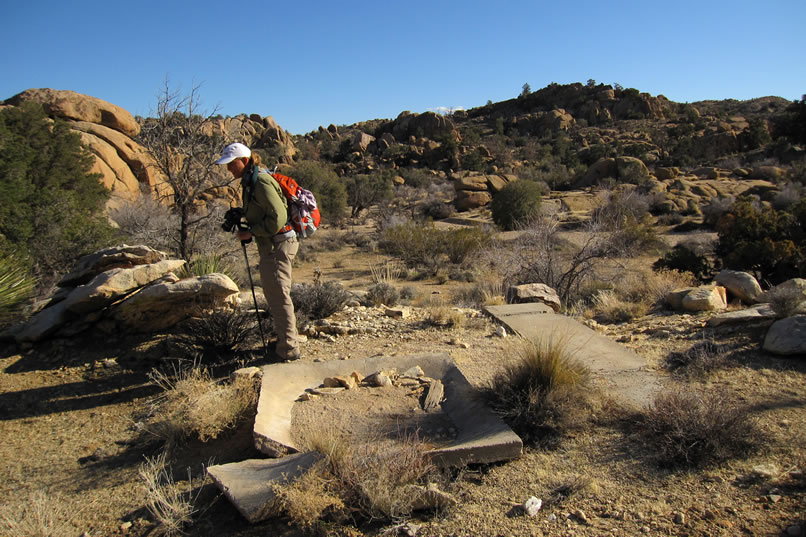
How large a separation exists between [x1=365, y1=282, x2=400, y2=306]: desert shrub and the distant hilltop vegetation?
44.4ft

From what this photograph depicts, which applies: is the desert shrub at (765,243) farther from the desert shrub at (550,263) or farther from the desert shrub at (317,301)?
the desert shrub at (317,301)

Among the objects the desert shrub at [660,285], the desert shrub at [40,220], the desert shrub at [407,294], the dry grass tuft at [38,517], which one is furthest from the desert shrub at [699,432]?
the desert shrub at [40,220]

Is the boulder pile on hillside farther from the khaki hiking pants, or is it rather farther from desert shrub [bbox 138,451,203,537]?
desert shrub [bbox 138,451,203,537]

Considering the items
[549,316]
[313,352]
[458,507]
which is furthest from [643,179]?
[458,507]

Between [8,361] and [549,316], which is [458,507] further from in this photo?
[8,361]

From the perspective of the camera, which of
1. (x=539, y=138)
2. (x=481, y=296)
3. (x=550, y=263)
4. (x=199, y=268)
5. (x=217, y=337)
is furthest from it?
(x=539, y=138)

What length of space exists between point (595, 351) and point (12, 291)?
22.9 ft

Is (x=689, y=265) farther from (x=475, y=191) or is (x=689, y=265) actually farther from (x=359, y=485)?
(x=475, y=191)

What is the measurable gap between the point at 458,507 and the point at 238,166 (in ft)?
11.4

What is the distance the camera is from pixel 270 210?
4.59 m

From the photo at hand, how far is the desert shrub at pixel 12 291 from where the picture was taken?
20.2 feet

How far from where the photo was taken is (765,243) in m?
9.20

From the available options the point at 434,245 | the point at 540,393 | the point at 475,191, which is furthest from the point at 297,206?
the point at 475,191

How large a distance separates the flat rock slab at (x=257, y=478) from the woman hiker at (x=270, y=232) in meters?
1.82
